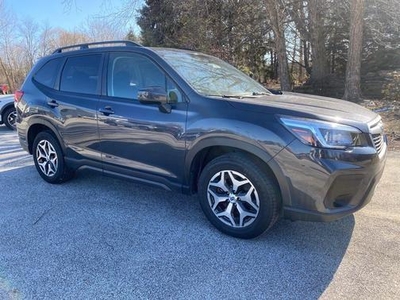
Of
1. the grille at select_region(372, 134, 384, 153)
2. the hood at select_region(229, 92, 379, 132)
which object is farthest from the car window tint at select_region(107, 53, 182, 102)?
the grille at select_region(372, 134, 384, 153)

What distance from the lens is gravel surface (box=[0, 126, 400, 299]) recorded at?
7.83 feet

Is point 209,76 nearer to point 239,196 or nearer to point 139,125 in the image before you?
point 139,125

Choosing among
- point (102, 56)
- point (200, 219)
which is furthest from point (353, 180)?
point (102, 56)

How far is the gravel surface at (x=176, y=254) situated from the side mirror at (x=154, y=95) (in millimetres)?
1219

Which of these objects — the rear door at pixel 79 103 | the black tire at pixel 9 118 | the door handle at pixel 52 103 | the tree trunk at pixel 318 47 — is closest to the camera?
the rear door at pixel 79 103

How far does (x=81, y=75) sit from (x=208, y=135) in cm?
205

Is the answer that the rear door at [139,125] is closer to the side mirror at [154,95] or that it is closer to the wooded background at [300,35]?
the side mirror at [154,95]

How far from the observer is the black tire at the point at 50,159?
14.5 ft

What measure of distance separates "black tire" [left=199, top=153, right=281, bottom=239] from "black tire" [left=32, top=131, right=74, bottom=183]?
2.22m

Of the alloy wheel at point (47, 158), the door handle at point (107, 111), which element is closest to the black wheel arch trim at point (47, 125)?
the alloy wheel at point (47, 158)

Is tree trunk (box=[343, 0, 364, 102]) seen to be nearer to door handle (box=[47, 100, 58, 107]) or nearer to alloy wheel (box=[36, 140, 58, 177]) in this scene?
door handle (box=[47, 100, 58, 107])

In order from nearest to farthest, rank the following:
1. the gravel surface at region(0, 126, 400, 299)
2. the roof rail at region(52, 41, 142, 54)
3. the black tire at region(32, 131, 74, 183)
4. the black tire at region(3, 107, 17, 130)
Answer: the gravel surface at region(0, 126, 400, 299)
the roof rail at region(52, 41, 142, 54)
the black tire at region(32, 131, 74, 183)
the black tire at region(3, 107, 17, 130)

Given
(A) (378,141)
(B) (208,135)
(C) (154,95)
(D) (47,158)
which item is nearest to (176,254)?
(B) (208,135)

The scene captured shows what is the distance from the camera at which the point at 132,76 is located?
3.64 m
